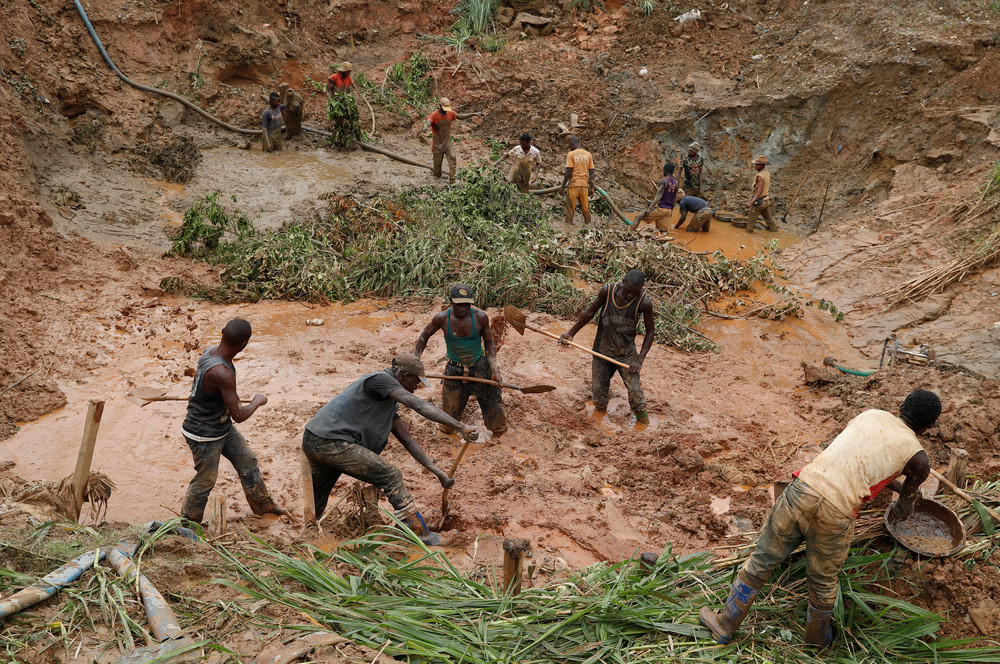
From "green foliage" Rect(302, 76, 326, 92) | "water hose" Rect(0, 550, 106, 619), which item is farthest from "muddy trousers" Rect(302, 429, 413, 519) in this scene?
"green foliage" Rect(302, 76, 326, 92)

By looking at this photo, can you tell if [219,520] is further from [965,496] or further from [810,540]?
[965,496]

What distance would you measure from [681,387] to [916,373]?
2392 mm

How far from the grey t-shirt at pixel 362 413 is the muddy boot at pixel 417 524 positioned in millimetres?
488

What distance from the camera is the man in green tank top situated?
596 centimetres

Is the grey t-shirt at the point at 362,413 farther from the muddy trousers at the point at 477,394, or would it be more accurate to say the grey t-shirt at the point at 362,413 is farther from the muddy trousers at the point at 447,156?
the muddy trousers at the point at 447,156

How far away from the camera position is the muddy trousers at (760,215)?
496 inches

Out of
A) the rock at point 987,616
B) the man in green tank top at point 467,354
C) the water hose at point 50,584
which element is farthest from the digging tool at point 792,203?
the water hose at point 50,584

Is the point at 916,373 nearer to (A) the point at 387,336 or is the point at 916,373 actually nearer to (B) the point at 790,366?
(B) the point at 790,366

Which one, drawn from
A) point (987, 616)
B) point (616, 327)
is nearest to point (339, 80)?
Answer: point (616, 327)

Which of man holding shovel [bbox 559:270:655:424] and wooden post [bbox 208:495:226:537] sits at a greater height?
man holding shovel [bbox 559:270:655:424]

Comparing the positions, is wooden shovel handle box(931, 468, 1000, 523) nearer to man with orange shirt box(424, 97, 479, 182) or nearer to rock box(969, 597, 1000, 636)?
rock box(969, 597, 1000, 636)

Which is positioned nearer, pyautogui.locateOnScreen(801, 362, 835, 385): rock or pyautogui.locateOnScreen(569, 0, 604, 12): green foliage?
pyautogui.locateOnScreen(801, 362, 835, 385): rock

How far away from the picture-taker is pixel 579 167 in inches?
448

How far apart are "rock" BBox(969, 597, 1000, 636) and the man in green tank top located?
355 centimetres
